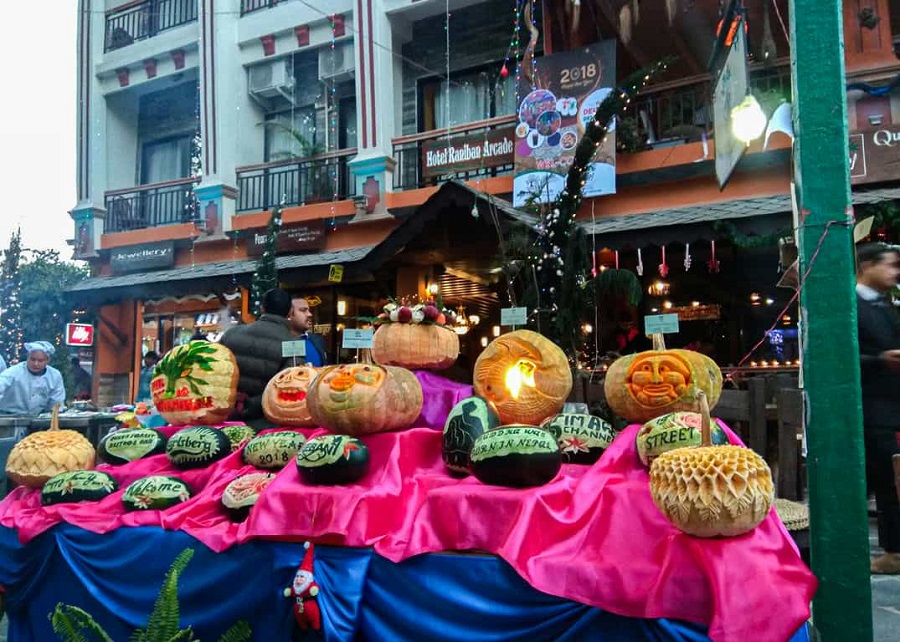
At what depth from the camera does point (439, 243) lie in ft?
Answer: 26.6

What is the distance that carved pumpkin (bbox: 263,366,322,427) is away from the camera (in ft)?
11.9

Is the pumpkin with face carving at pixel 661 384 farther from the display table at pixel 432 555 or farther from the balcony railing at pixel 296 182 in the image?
the balcony railing at pixel 296 182

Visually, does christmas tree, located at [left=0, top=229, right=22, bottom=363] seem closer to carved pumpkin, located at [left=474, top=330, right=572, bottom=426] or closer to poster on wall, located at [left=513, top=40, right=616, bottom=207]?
poster on wall, located at [left=513, top=40, right=616, bottom=207]

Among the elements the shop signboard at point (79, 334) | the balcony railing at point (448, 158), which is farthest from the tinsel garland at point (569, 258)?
the shop signboard at point (79, 334)

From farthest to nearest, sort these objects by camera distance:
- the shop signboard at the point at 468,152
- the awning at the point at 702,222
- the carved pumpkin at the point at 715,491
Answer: the shop signboard at the point at 468,152 < the awning at the point at 702,222 < the carved pumpkin at the point at 715,491

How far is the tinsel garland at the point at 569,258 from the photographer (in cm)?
464

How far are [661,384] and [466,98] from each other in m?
9.40

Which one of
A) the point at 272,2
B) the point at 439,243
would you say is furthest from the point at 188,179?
the point at 439,243

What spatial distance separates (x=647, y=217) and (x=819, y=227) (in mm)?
6282

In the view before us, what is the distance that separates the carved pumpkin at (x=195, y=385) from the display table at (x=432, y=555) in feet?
1.65

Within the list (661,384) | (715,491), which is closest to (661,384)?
(661,384)

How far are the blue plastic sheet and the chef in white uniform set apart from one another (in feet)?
12.3

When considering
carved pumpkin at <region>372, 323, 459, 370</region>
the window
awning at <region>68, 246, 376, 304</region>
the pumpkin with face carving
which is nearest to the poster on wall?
the window

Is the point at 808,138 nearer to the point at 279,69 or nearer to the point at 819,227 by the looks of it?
the point at 819,227
